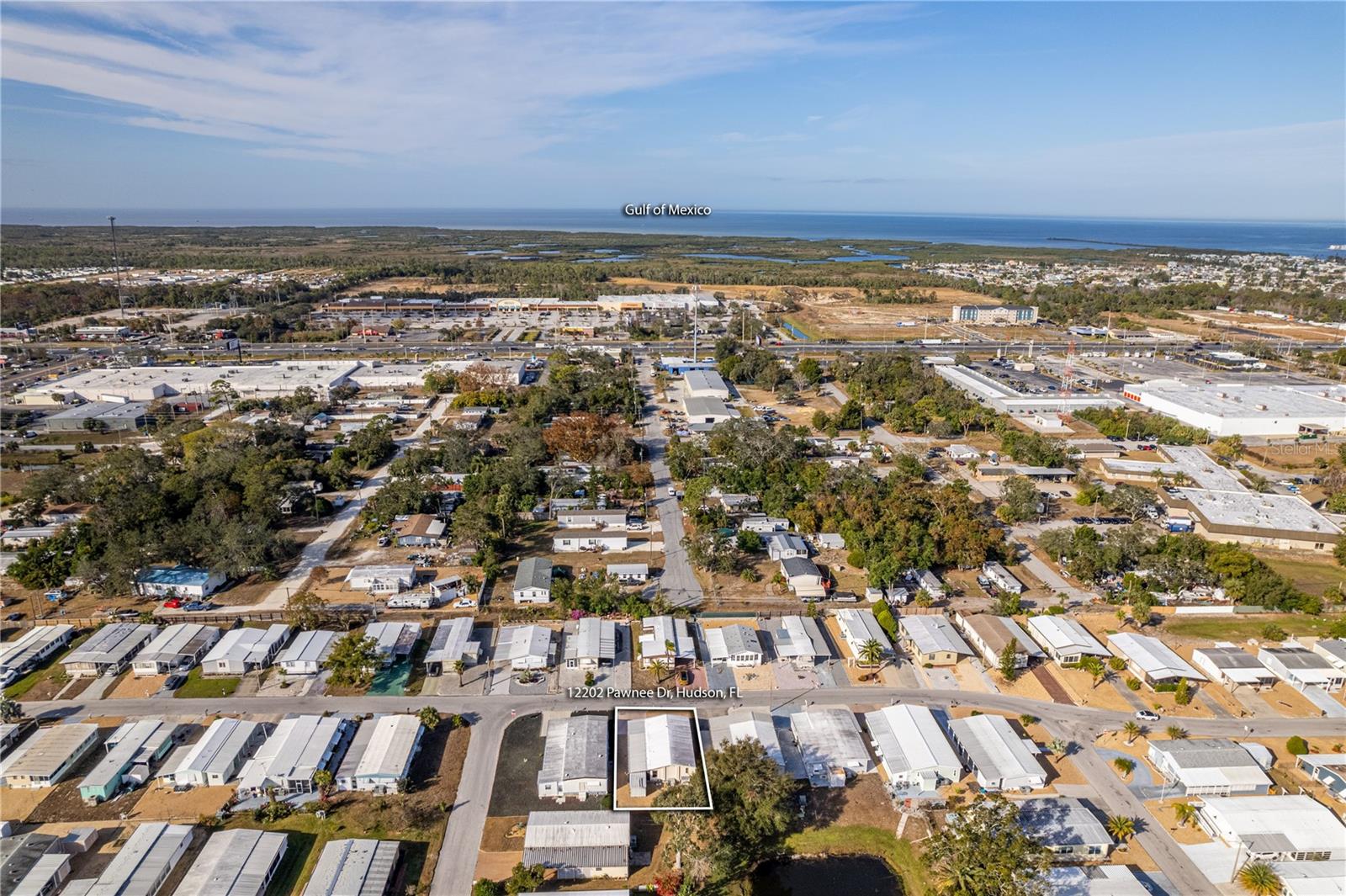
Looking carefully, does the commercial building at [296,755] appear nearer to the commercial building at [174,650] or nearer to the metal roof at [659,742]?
the commercial building at [174,650]

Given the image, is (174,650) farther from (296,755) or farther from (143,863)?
(143,863)

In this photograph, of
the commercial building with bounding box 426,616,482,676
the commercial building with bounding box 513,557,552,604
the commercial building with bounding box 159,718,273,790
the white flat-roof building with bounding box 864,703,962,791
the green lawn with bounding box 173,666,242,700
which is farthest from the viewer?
the commercial building with bounding box 513,557,552,604

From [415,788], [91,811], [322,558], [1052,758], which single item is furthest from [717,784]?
[322,558]

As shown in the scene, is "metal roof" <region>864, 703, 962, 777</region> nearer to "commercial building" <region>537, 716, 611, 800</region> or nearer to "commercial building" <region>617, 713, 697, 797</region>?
"commercial building" <region>617, 713, 697, 797</region>

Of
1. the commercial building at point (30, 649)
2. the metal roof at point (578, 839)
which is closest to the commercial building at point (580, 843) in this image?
the metal roof at point (578, 839)

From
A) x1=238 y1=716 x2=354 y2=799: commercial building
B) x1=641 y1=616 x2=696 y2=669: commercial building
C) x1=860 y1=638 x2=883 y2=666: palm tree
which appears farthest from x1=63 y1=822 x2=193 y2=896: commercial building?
x1=860 y1=638 x2=883 y2=666: palm tree

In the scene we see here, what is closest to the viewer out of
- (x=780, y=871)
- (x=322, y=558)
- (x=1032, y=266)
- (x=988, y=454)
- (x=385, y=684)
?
(x=780, y=871)

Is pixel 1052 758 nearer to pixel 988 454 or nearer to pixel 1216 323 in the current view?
pixel 988 454
